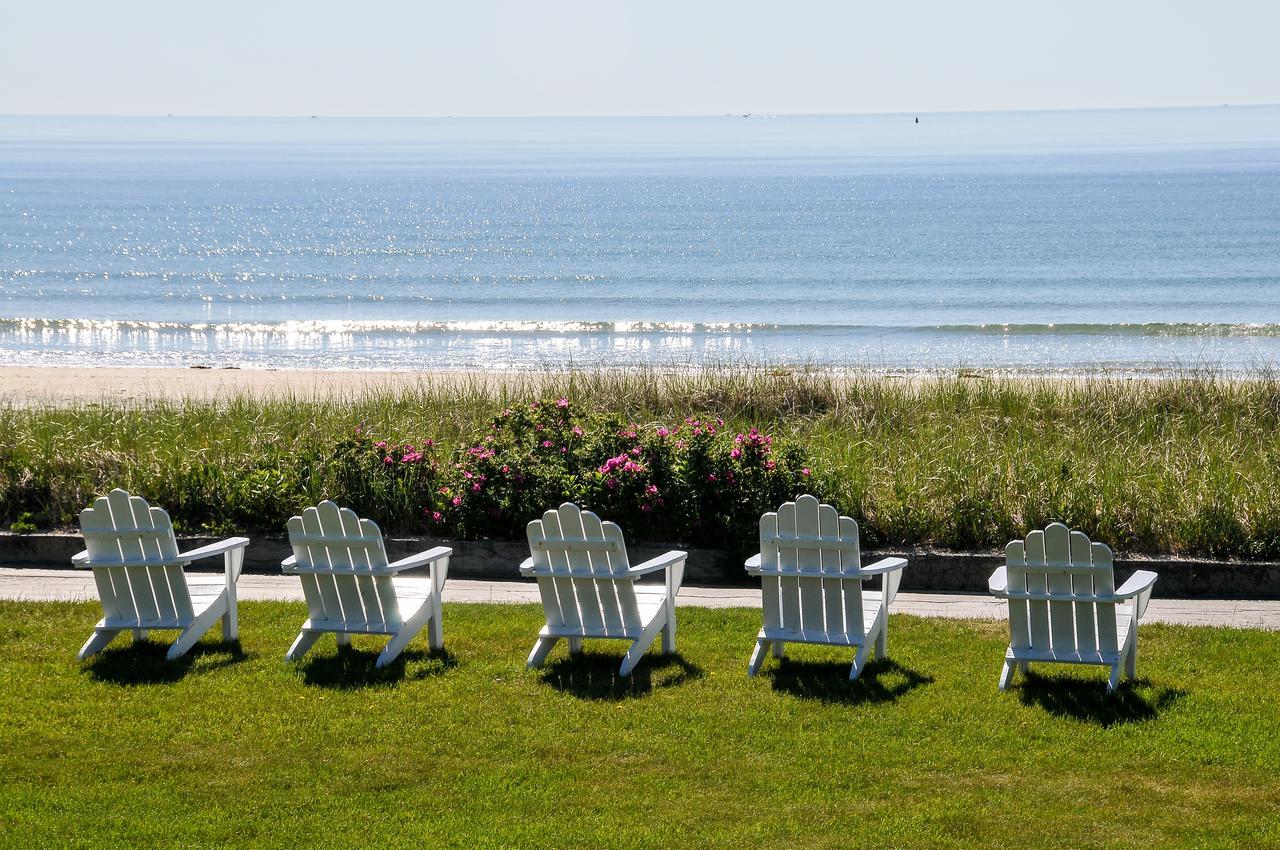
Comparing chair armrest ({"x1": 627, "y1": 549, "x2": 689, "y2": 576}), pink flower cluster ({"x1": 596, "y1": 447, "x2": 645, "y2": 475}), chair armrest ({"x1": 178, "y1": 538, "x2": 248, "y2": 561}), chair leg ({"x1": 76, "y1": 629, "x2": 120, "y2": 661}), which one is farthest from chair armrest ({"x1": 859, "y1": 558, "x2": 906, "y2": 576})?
chair leg ({"x1": 76, "y1": 629, "x2": 120, "y2": 661})

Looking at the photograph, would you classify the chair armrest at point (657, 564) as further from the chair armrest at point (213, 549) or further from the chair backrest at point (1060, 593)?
the chair armrest at point (213, 549)

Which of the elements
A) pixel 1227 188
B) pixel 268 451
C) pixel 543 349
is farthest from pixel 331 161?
pixel 268 451

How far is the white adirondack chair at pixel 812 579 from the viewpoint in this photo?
20.7 ft

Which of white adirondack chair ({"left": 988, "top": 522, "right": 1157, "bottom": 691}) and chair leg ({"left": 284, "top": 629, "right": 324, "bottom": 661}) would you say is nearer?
white adirondack chair ({"left": 988, "top": 522, "right": 1157, "bottom": 691})

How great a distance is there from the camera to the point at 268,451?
9961mm

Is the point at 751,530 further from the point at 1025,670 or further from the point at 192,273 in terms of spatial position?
the point at 192,273

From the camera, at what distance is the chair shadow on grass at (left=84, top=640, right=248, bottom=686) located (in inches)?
254

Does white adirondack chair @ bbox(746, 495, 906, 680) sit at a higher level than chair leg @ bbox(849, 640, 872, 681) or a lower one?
higher

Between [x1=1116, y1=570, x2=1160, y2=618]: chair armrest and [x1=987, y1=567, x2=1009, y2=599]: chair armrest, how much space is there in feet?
1.61

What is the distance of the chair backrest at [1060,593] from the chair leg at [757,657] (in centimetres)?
118

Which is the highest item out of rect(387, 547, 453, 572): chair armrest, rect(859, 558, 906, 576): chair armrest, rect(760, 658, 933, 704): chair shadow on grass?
rect(387, 547, 453, 572): chair armrest

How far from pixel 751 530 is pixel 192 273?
136 feet

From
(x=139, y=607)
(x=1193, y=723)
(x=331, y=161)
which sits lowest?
(x=1193, y=723)

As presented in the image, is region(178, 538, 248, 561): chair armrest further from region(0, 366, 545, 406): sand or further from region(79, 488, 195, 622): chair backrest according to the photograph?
region(0, 366, 545, 406): sand
